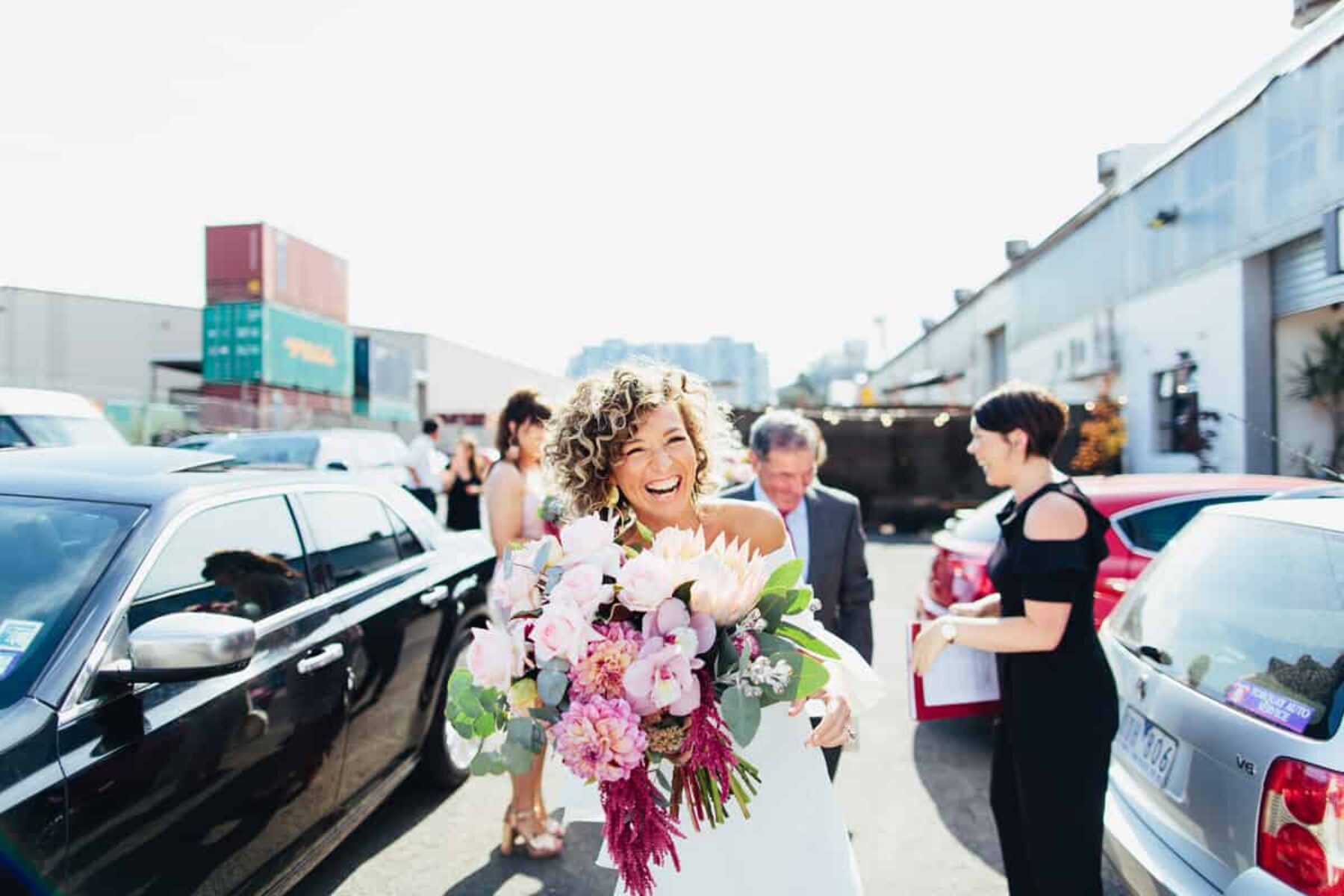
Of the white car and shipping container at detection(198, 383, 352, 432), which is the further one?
shipping container at detection(198, 383, 352, 432)

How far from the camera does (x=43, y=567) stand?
2.25 m

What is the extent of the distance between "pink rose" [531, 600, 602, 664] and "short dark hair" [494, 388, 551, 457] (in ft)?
8.31

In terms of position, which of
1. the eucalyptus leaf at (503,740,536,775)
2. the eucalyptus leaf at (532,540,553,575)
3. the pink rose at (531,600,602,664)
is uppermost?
the eucalyptus leaf at (532,540,553,575)

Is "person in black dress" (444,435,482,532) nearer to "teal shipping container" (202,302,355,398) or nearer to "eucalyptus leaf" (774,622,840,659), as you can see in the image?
"eucalyptus leaf" (774,622,840,659)

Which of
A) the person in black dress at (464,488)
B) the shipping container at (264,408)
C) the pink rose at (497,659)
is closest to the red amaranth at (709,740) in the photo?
the pink rose at (497,659)

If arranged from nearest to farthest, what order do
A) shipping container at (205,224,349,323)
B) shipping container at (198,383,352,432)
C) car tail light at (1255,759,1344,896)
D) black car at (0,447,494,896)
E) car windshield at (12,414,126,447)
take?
car tail light at (1255,759,1344,896) → black car at (0,447,494,896) → car windshield at (12,414,126,447) → shipping container at (198,383,352,432) → shipping container at (205,224,349,323)

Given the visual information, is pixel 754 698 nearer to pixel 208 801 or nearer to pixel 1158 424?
pixel 208 801

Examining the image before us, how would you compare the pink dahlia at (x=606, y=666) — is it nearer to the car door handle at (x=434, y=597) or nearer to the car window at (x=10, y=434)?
the car door handle at (x=434, y=597)

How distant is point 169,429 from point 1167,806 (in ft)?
70.8

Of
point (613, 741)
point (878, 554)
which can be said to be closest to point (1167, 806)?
point (613, 741)

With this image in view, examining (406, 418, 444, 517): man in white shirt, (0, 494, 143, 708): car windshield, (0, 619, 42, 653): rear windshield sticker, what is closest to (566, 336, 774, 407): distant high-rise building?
(406, 418, 444, 517): man in white shirt

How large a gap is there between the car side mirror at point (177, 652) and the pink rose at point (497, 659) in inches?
38.9

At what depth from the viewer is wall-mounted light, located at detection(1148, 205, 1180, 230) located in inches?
556

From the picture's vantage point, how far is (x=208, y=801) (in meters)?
2.25
